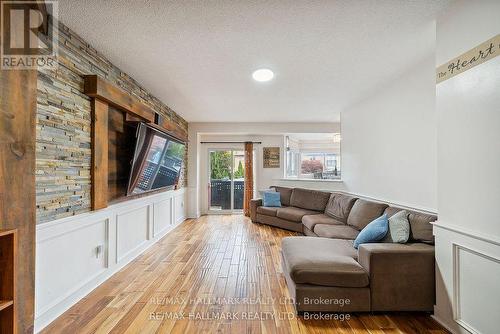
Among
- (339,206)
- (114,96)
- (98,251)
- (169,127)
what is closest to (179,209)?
(169,127)

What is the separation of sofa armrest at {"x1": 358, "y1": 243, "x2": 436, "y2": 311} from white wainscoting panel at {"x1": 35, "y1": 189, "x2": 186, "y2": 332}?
2.65 metres

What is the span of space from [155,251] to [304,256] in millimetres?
2457

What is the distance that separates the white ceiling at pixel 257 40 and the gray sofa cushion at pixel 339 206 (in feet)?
6.00

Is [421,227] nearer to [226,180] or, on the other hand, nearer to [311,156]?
[226,180]

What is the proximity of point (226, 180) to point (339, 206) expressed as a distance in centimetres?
336

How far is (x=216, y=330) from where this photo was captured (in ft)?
6.18

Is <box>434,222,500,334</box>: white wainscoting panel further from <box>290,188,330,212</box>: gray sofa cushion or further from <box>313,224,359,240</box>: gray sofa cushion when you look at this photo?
<box>290,188,330,212</box>: gray sofa cushion

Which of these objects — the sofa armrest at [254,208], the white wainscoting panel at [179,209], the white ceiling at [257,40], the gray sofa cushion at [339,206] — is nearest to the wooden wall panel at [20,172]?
the white ceiling at [257,40]

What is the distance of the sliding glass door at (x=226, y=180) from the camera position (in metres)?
6.68

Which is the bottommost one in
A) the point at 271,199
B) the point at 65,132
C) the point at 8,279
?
the point at 271,199

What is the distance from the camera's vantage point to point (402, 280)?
2.04 m

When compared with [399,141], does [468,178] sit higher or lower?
lower

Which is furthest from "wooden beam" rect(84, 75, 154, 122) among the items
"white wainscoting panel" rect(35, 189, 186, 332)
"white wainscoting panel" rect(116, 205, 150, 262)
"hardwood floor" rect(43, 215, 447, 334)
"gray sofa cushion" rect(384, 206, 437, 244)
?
"gray sofa cushion" rect(384, 206, 437, 244)

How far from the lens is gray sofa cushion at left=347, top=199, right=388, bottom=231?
3203mm
